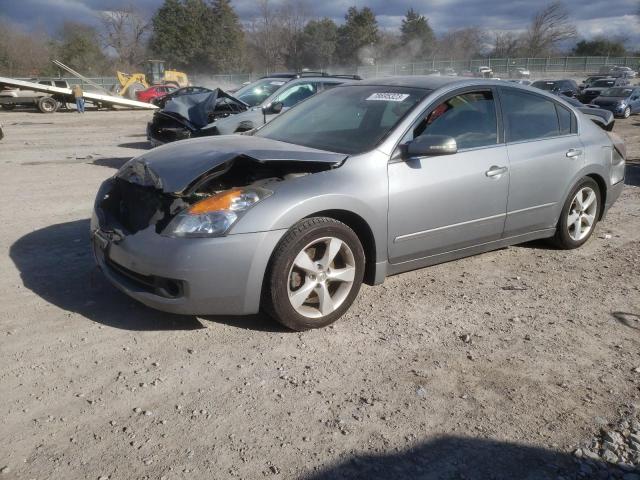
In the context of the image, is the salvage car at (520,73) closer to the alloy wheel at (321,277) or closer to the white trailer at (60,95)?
the white trailer at (60,95)

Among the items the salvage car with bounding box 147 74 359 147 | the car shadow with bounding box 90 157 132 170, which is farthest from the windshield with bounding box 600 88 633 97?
the car shadow with bounding box 90 157 132 170

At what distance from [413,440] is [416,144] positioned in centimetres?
202

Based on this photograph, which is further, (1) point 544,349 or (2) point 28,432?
(1) point 544,349

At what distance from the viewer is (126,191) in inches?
149

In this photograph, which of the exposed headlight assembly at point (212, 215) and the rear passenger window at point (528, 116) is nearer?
the exposed headlight assembly at point (212, 215)

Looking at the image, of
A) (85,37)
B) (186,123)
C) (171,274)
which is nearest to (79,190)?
(186,123)

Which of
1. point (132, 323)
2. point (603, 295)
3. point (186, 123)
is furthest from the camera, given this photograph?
point (186, 123)

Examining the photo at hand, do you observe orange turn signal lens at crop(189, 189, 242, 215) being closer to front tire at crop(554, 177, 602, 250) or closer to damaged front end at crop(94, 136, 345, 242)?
damaged front end at crop(94, 136, 345, 242)

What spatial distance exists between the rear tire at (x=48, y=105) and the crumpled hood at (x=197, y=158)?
2437cm

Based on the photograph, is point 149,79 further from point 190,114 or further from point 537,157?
point 537,157

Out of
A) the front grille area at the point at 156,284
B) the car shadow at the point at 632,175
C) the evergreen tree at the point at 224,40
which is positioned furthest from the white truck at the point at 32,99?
the evergreen tree at the point at 224,40

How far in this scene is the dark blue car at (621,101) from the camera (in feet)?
77.0

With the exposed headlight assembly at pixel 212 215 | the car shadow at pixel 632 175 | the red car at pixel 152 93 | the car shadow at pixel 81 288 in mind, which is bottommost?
the red car at pixel 152 93

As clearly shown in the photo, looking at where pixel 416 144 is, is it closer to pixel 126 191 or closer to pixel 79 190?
pixel 126 191
